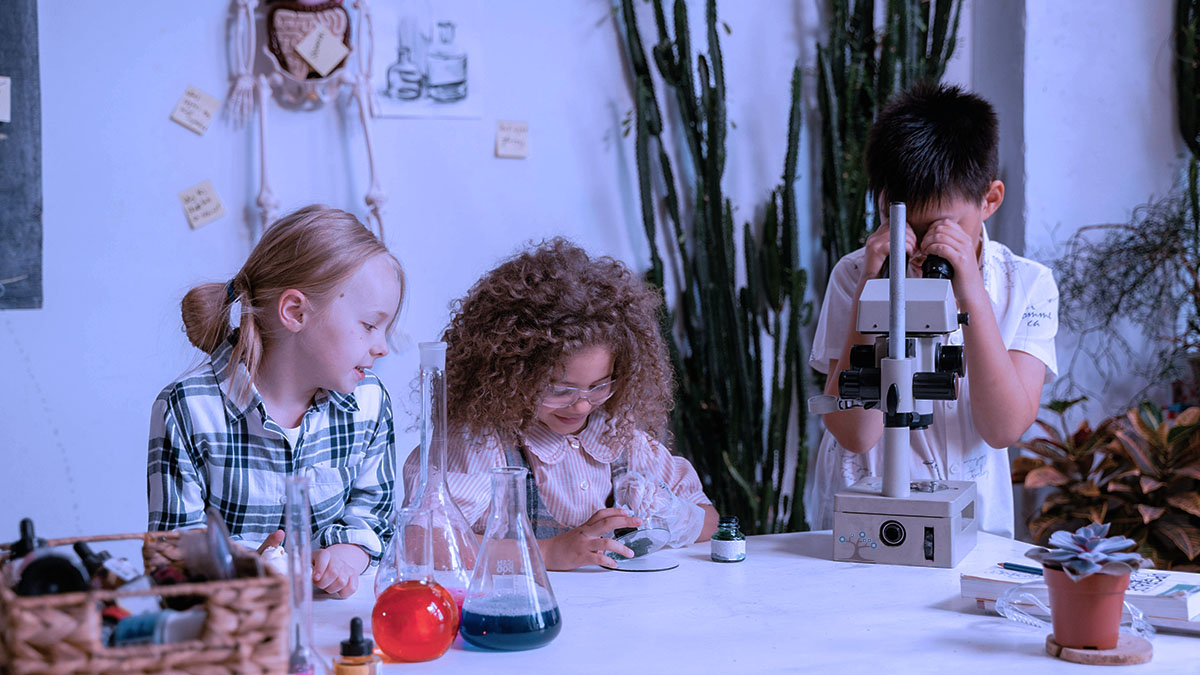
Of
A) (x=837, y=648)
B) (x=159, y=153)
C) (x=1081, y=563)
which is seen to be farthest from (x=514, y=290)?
(x=159, y=153)

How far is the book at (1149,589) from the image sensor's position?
3.74 feet

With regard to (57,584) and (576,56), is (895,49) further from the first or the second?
(57,584)

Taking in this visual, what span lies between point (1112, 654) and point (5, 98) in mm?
2423

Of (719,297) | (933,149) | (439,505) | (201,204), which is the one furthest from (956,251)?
(201,204)

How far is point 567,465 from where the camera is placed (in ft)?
5.70

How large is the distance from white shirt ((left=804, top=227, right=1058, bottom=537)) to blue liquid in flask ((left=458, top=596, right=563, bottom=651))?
2.83 ft

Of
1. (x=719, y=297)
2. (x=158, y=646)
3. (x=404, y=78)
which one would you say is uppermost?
(x=404, y=78)

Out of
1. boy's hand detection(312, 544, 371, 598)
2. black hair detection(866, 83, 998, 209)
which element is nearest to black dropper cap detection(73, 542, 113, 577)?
boy's hand detection(312, 544, 371, 598)

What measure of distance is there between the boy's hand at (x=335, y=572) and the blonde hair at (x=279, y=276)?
30 cm

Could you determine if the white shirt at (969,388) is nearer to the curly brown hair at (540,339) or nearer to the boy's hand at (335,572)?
the curly brown hair at (540,339)

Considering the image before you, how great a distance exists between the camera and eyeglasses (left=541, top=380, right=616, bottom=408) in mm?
1618

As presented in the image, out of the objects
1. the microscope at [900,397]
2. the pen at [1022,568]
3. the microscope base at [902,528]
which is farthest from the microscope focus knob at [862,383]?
the pen at [1022,568]

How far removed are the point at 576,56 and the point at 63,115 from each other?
1264mm

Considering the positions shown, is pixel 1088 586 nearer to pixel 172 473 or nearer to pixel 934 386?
pixel 934 386
